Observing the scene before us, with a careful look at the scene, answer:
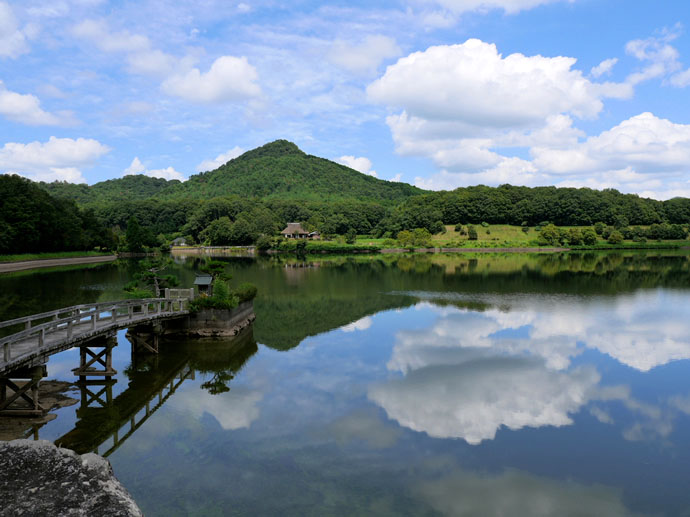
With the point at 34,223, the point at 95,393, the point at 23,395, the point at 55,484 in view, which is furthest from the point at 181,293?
the point at 34,223

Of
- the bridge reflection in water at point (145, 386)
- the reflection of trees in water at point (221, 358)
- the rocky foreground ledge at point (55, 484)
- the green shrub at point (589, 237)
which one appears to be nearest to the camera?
the rocky foreground ledge at point (55, 484)

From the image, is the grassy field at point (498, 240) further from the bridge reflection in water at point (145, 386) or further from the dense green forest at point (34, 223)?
→ the bridge reflection in water at point (145, 386)

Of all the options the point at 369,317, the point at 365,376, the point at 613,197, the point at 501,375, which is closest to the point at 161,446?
the point at 365,376

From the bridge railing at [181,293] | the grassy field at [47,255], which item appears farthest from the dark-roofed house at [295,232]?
the bridge railing at [181,293]

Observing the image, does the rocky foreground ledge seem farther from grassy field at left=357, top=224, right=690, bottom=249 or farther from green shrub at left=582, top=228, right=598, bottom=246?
green shrub at left=582, top=228, right=598, bottom=246

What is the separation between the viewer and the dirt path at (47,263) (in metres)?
70.2

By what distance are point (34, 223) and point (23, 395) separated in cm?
7748

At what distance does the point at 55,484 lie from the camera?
8562mm

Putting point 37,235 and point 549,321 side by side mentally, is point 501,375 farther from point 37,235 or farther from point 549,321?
point 37,235

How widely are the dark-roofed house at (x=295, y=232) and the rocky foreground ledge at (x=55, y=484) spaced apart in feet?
487

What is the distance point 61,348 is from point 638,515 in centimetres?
1776

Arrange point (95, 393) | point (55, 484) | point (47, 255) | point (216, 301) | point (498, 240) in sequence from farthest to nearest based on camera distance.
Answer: point (498, 240), point (47, 255), point (216, 301), point (95, 393), point (55, 484)

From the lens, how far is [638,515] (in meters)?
10.5

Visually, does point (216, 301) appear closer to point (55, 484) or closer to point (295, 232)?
point (55, 484)
